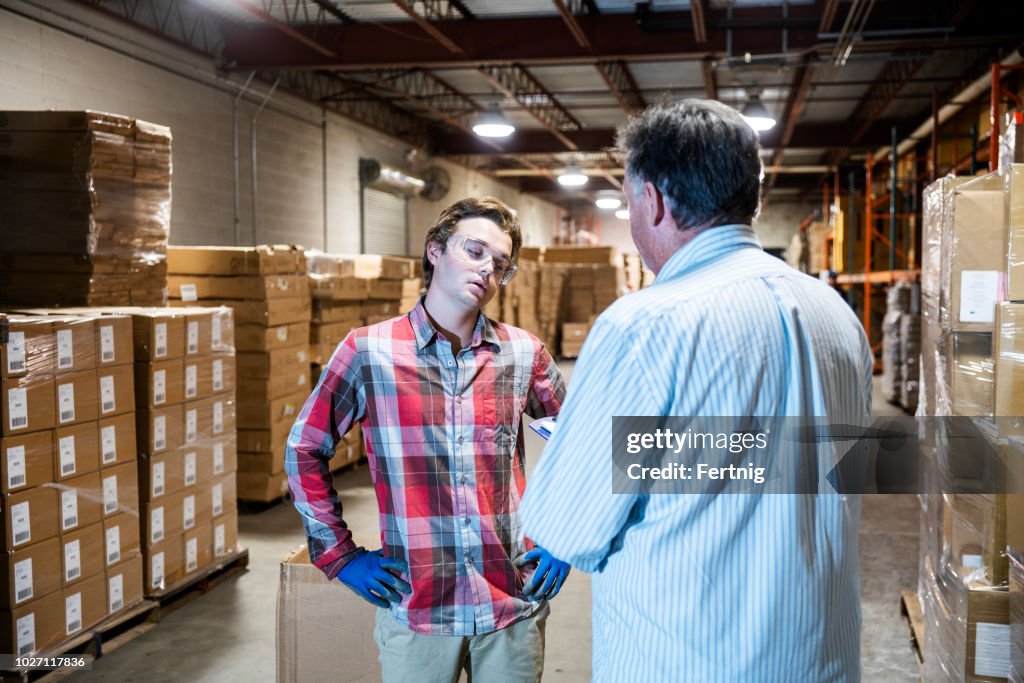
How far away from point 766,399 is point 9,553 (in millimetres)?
3409

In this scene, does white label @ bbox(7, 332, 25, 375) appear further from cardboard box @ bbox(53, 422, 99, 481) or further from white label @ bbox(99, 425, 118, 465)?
white label @ bbox(99, 425, 118, 465)

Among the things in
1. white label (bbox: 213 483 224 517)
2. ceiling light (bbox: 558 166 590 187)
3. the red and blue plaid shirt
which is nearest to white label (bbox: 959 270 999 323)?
the red and blue plaid shirt

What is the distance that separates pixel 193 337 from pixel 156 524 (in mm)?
1057

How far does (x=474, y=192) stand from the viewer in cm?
2059

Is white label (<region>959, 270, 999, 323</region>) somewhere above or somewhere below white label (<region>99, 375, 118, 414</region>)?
above

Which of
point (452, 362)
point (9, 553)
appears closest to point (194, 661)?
point (9, 553)

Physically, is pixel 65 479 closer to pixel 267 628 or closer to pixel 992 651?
pixel 267 628

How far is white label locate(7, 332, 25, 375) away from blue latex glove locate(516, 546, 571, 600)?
8.54 ft

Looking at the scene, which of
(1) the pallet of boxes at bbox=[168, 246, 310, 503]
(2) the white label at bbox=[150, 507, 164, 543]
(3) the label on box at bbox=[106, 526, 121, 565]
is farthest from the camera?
(1) the pallet of boxes at bbox=[168, 246, 310, 503]

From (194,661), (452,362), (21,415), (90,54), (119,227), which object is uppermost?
(90,54)

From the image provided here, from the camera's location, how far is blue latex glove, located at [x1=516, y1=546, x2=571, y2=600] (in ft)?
6.66

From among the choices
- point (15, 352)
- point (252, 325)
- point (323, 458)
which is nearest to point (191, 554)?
point (15, 352)

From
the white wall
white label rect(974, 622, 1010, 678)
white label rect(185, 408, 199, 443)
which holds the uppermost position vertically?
the white wall

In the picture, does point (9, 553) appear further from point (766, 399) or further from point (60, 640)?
point (766, 399)
